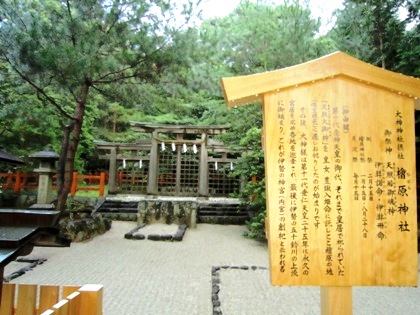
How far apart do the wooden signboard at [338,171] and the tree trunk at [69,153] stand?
6676 millimetres

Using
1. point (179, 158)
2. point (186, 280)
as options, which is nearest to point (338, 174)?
point (186, 280)

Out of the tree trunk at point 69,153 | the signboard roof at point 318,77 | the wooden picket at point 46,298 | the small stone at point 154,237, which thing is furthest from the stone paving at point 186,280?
the signboard roof at point 318,77

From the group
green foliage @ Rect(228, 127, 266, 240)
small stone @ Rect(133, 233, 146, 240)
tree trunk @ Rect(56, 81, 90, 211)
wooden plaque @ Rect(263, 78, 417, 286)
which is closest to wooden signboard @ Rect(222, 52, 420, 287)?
wooden plaque @ Rect(263, 78, 417, 286)

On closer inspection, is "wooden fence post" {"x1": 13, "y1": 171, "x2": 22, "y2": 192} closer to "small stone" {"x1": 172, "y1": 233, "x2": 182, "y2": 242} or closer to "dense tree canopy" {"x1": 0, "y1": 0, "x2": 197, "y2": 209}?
"dense tree canopy" {"x1": 0, "y1": 0, "x2": 197, "y2": 209}

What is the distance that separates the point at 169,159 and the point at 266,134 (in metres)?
13.8

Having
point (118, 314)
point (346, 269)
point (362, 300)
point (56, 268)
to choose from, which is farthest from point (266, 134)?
point (56, 268)

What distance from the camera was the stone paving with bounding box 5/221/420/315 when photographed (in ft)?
13.2

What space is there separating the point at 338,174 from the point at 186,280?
3748 mm

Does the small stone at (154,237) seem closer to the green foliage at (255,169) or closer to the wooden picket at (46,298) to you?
the green foliage at (255,169)

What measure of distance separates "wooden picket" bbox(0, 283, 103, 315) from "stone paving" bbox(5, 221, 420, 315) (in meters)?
1.45

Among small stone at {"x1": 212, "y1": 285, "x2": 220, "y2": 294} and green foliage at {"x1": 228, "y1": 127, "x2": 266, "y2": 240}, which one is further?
green foliage at {"x1": 228, "y1": 127, "x2": 266, "y2": 240}

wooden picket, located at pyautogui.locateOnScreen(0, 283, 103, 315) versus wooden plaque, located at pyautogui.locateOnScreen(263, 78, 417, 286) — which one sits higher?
wooden plaque, located at pyautogui.locateOnScreen(263, 78, 417, 286)

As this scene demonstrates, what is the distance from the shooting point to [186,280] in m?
5.17

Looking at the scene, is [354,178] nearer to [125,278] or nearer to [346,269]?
Result: [346,269]
